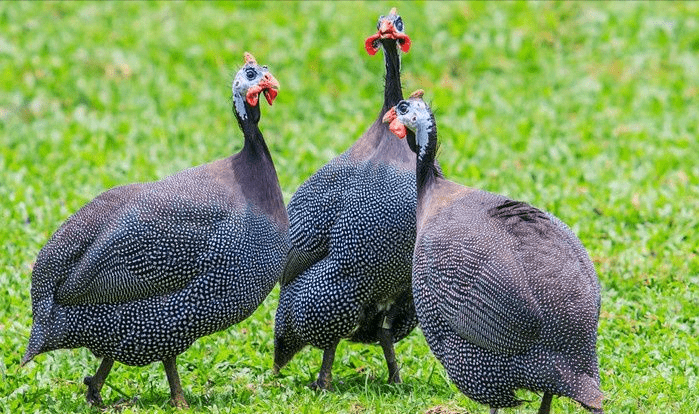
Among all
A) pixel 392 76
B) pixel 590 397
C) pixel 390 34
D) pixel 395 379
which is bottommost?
pixel 395 379

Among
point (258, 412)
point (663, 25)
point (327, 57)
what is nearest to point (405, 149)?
point (258, 412)

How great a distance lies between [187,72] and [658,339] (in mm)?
5696

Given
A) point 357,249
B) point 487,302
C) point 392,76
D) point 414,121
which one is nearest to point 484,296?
point 487,302

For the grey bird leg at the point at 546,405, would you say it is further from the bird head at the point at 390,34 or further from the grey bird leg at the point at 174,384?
the bird head at the point at 390,34

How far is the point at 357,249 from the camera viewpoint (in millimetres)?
5797

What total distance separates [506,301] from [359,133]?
5.09m

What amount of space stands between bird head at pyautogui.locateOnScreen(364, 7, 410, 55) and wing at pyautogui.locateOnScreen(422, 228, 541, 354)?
1508 mm

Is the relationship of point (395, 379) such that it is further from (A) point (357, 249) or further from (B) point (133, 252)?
(B) point (133, 252)

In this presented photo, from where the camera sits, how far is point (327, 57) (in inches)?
418

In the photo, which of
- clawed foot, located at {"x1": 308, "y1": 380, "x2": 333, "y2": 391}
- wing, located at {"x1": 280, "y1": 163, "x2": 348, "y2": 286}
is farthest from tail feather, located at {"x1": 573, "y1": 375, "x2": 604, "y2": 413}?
wing, located at {"x1": 280, "y1": 163, "x2": 348, "y2": 286}

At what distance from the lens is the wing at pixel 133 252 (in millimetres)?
5273

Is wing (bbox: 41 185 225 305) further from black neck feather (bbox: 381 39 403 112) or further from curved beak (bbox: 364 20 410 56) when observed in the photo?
curved beak (bbox: 364 20 410 56)

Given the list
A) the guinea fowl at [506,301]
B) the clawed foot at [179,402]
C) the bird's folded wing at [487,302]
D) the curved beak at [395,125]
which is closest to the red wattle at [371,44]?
the curved beak at [395,125]

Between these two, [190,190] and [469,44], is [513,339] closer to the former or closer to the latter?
[190,190]
